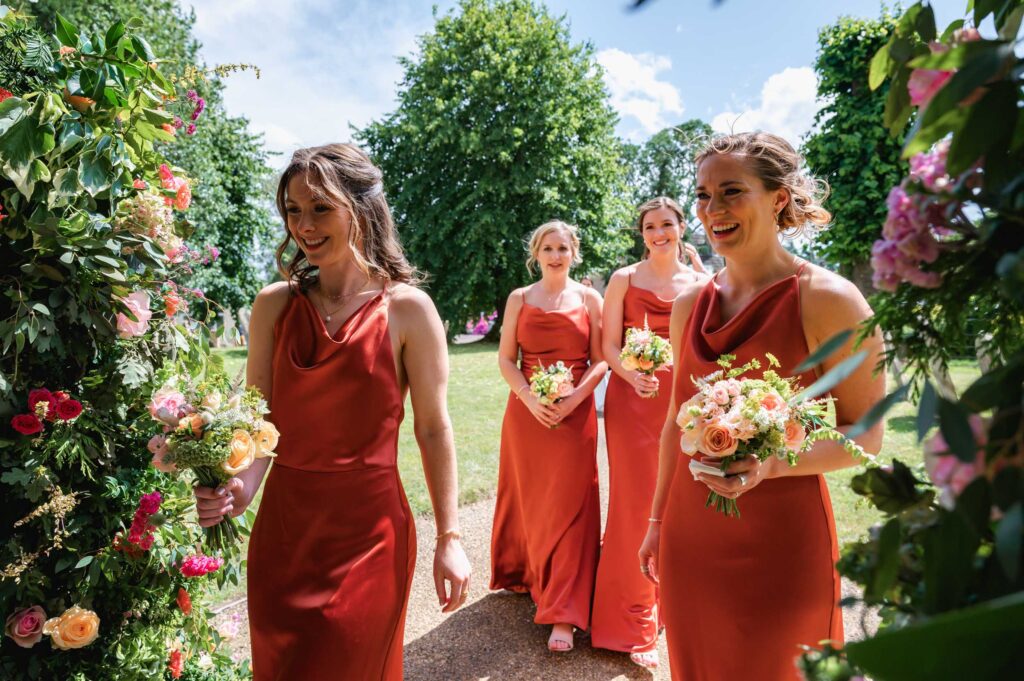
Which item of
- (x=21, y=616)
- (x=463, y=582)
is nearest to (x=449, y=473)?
(x=463, y=582)

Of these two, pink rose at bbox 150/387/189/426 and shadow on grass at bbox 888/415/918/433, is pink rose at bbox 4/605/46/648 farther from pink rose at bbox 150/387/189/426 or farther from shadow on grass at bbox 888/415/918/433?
shadow on grass at bbox 888/415/918/433

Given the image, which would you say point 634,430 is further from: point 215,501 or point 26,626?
point 26,626

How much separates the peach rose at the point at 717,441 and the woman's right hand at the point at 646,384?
2.72 metres

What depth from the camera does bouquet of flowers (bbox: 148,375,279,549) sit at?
2262 millimetres

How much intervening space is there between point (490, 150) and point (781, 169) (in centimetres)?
2394

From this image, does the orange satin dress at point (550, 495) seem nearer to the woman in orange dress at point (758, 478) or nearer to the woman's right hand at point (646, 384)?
the woman's right hand at point (646, 384)

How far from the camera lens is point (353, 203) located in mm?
2740

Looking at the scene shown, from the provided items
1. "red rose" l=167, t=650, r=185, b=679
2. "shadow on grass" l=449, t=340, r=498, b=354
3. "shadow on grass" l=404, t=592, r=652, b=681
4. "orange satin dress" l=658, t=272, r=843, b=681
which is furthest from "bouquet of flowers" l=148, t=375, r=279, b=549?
"shadow on grass" l=449, t=340, r=498, b=354

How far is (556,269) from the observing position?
221 inches

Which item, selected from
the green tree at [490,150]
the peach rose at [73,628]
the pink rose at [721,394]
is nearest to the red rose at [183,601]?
the peach rose at [73,628]

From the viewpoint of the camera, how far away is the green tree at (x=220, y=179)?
16844 millimetres

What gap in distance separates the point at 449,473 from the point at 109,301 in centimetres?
151

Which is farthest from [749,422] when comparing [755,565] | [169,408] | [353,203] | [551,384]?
[551,384]

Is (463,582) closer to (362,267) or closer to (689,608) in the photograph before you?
(689,608)
